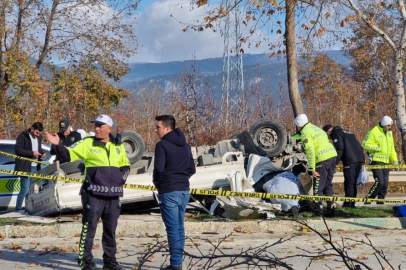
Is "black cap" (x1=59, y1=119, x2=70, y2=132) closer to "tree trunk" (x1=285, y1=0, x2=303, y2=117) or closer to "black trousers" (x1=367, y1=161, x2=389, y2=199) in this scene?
"black trousers" (x1=367, y1=161, x2=389, y2=199)

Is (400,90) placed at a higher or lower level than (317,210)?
higher

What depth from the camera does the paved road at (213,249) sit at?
8.12m

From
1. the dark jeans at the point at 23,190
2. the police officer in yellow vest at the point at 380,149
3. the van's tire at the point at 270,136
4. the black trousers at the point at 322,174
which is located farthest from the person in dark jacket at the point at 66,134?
the police officer in yellow vest at the point at 380,149

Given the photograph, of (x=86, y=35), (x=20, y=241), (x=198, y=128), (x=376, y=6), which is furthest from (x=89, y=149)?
(x=86, y=35)

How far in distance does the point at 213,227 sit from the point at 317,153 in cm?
214

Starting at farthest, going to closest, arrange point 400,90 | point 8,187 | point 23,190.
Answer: point 400,90 < point 8,187 < point 23,190

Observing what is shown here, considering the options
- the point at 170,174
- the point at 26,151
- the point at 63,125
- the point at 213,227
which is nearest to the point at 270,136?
the point at 213,227

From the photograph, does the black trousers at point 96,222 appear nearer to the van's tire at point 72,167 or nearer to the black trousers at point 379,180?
the van's tire at point 72,167

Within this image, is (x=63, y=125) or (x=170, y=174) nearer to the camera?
(x=170, y=174)

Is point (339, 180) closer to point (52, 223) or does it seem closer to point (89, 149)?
point (52, 223)

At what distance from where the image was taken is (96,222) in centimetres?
774

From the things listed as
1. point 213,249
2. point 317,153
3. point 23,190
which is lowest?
point 213,249

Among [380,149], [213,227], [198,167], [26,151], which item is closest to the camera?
[213,227]

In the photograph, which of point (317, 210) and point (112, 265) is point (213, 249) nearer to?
point (112, 265)
